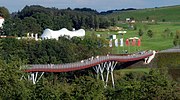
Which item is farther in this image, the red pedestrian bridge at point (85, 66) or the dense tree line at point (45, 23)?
the dense tree line at point (45, 23)

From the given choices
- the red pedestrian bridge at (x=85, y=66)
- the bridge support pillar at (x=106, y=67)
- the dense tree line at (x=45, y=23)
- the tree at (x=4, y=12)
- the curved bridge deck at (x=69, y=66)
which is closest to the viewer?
the red pedestrian bridge at (x=85, y=66)

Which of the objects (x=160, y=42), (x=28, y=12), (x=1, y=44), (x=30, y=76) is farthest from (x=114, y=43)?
(x=28, y=12)

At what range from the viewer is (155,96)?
144ft

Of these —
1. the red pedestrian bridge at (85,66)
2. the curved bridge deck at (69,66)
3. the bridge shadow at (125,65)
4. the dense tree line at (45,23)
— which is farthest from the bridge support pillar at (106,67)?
the dense tree line at (45,23)

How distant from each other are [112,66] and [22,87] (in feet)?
130

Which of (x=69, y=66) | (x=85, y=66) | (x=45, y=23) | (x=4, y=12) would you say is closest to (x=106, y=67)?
(x=85, y=66)

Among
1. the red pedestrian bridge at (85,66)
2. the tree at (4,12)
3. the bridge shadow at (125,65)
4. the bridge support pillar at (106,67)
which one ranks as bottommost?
the bridge shadow at (125,65)

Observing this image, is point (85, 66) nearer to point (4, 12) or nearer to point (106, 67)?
point (106, 67)

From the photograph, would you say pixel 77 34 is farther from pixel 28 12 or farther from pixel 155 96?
pixel 155 96

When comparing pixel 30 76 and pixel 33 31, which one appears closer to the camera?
pixel 30 76

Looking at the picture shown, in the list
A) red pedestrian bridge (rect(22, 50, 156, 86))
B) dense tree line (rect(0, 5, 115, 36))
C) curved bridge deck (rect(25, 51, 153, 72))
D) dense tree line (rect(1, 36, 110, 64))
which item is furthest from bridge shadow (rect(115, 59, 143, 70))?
dense tree line (rect(0, 5, 115, 36))

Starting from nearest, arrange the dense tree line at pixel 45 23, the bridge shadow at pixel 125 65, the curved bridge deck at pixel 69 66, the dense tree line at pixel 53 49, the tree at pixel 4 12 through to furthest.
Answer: the curved bridge deck at pixel 69 66, the bridge shadow at pixel 125 65, the dense tree line at pixel 53 49, the dense tree line at pixel 45 23, the tree at pixel 4 12

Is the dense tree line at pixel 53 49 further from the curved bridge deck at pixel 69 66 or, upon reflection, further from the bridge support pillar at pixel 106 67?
the curved bridge deck at pixel 69 66

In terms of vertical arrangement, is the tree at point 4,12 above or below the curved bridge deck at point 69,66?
above
